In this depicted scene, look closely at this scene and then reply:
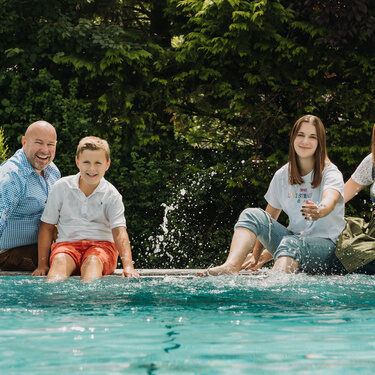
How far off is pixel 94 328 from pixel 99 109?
546cm

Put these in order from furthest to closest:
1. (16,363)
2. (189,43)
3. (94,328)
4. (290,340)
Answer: (189,43) < (94,328) < (290,340) < (16,363)

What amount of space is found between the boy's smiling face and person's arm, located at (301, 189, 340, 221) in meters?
1.75

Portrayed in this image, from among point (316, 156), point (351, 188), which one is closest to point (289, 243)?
point (316, 156)

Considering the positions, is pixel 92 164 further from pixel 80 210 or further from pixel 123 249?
pixel 123 249

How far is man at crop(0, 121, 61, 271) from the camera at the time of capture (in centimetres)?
494

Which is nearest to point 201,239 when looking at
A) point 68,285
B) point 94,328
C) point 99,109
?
point 99,109

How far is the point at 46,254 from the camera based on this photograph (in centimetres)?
502

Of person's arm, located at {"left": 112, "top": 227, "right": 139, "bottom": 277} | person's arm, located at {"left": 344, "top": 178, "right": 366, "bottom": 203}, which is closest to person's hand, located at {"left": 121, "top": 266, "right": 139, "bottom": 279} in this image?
person's arm, located at {"left": 112, "top": 227, "right": 139, "bottom": 277}

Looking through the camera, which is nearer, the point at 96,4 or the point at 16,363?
the point at 16,363

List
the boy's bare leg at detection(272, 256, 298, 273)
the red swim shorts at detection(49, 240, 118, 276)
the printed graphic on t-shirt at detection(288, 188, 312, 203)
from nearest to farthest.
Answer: the boy's bare leg at detection(272, 256, 298, 273) < the red swim shorts at detection(49, 240, 118, 276) < the printed graphic on t-shirt at detection(288, 188, 312, 203)

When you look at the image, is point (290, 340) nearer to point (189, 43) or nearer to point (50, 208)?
point (50, 208)

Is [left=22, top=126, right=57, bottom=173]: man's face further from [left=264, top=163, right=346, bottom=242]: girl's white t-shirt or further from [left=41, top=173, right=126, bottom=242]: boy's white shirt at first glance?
[left=264, top=163, right=346, bottom=242]: girl's white t-shirt

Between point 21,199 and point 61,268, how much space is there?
0.83 m

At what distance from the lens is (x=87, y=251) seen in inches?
191
